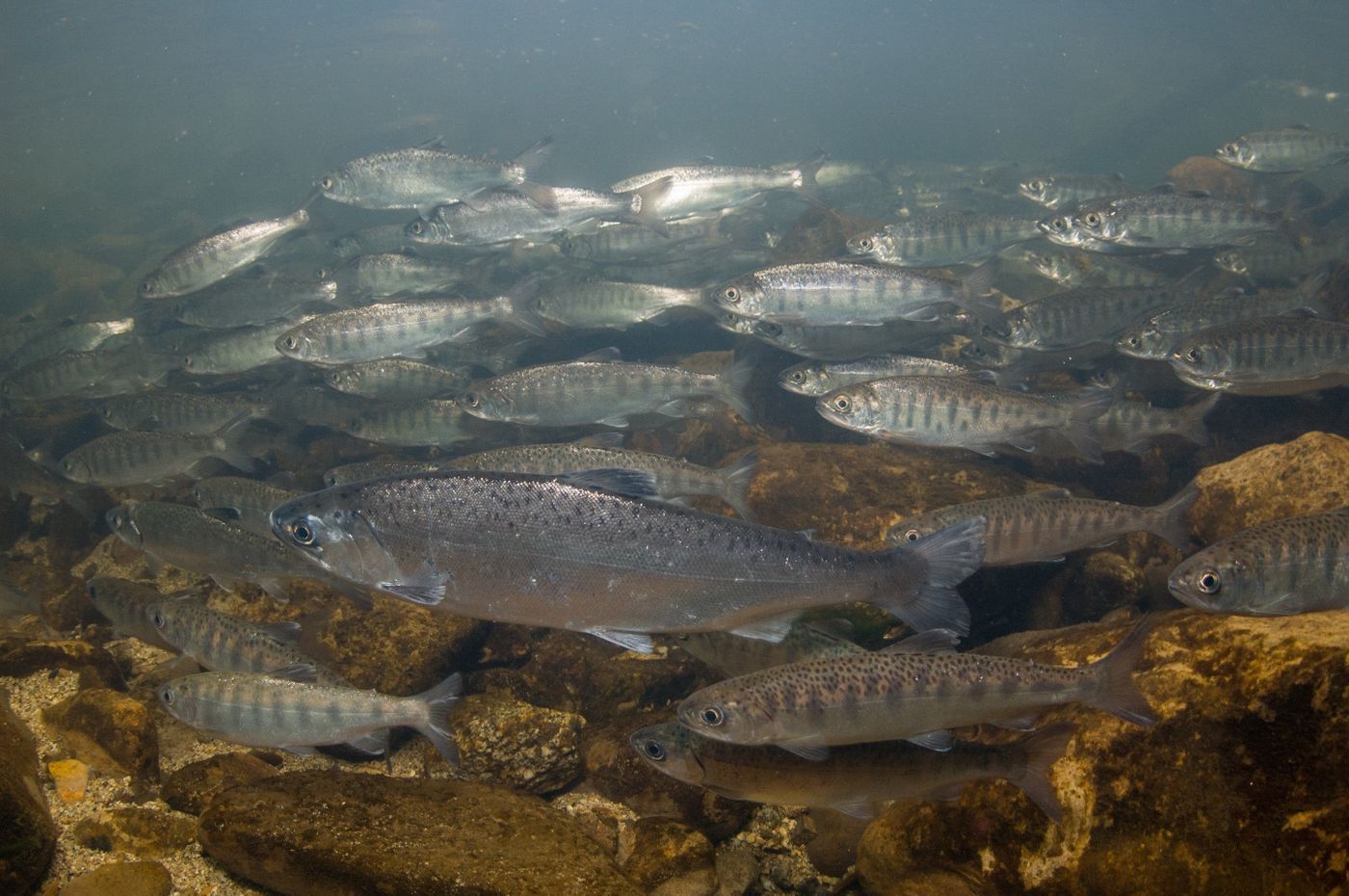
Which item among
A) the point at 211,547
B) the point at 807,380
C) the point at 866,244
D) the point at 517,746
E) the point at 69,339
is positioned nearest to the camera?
the point at 517,746

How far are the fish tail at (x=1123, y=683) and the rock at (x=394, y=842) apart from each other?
221 centimetres

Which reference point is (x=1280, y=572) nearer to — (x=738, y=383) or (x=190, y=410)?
(x=738, y=383)

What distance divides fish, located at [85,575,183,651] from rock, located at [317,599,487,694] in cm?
145

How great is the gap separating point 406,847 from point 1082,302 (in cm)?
877

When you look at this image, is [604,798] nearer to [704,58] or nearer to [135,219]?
[135,219]

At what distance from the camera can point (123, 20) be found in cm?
4850

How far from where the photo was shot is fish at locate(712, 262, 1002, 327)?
7.73 meters

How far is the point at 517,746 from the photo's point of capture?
4.14 m

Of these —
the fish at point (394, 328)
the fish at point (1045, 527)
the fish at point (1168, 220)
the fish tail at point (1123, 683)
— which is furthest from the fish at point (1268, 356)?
the fish at point (394, 328)

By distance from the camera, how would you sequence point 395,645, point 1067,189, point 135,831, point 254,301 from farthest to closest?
point 1067,189, point 254,301, point 395,645, point 135,831

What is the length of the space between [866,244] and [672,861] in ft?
28.0

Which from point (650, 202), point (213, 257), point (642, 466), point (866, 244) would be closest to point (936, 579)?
point (642, 466)

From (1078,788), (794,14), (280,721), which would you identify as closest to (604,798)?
(280,721)

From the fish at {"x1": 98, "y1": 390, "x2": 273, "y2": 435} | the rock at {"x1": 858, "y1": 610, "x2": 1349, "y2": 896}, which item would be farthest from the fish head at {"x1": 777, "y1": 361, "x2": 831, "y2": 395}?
the fish at {"x1": 98, "y1": 390, "x2": 273, "y2": 435}
